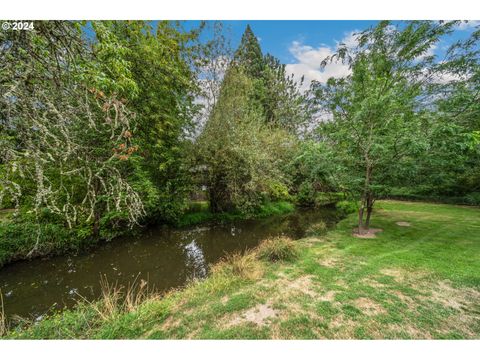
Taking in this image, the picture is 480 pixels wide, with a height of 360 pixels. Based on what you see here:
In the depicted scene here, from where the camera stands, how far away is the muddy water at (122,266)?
183 inches

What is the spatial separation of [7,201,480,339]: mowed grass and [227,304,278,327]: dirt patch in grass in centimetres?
2

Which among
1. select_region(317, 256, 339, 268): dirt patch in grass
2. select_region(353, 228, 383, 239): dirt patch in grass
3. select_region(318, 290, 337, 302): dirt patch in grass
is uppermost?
select_region(318, 290, 337, 302): dirt patch in grass

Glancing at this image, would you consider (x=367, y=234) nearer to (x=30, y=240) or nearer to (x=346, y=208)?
(x=346, y=208)

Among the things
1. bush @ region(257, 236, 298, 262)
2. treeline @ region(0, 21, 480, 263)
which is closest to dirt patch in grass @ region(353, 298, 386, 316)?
bush @ region(257, 236, 298, 262)

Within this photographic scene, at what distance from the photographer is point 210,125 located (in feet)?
31.4

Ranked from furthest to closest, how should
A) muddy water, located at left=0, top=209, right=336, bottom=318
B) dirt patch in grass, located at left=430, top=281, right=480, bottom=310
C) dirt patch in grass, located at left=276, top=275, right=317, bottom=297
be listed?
muddy water, located at left=0, top=209, right=336, bottom=318
dirt patch in grass, located at left=276, top=275, right=317, bottom=297
dirt patch in grass, located at left=430, top=281, right=480, bottom=310

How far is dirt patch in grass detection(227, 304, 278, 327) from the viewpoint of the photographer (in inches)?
117

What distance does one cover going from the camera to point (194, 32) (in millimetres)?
9609

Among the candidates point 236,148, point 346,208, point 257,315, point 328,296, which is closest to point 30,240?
point 257,315

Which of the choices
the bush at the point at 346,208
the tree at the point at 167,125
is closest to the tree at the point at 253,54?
the tree at the point at 167,125

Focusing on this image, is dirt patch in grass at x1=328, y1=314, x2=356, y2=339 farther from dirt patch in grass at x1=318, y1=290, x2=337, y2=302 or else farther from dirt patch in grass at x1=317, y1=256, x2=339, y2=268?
dirt patch in grass at x1=317, y1=256, x2=339, y2=268

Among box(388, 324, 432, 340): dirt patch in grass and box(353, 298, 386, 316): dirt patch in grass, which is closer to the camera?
box(388, 324, 432, 340): dirt patch in grass
